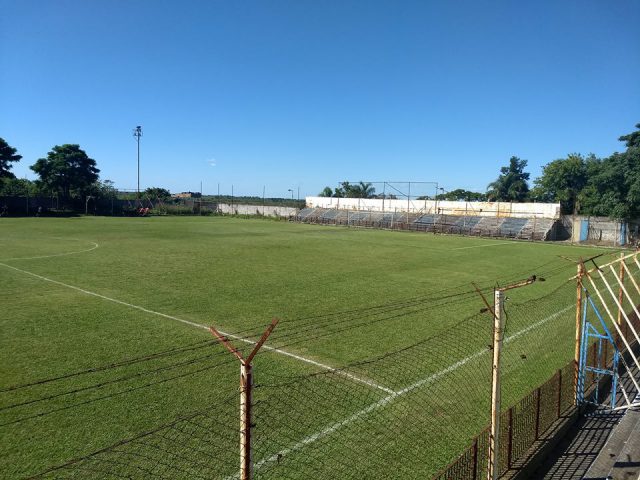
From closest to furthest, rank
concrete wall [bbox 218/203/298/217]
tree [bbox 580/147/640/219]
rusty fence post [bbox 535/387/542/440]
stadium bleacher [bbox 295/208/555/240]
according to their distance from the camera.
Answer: rusty fence post [bbox 535/387/542/440], tree [bbox 580/147/640/219], stadium bleacher [bbox 295/208/555/240], concrete wall [bbox 218/203/298/217]

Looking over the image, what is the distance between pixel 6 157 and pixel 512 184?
6903cm

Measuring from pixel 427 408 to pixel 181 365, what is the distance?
4412mm

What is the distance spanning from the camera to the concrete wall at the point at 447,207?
47812 millimetres

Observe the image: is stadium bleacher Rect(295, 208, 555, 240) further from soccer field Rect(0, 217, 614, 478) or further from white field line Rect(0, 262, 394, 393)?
white field line Rect(0, 262, 394, 393)

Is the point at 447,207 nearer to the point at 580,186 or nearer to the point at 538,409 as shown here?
the point at 580,186

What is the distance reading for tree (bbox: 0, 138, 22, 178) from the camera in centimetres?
5397

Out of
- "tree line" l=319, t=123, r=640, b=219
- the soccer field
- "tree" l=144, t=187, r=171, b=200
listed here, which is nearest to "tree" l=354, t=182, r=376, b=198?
"tree line" l=319, t=123, r=640, b=219

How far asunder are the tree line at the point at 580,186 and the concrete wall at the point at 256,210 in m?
13.0

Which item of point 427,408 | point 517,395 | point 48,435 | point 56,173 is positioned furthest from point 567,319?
point 56,173

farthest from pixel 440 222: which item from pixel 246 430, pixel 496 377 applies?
pixel 246 430

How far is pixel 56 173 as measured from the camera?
5912 cm

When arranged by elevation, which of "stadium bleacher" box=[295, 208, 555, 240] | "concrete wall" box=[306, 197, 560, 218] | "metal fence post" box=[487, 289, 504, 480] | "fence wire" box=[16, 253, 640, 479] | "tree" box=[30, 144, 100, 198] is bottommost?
"fence wire" box=[16, 253, 640, 479]

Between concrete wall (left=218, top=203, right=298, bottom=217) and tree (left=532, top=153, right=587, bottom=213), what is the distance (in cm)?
3526

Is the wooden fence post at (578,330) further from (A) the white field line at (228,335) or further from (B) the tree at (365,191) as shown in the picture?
(B) the tree at (365,191)
